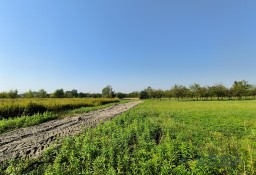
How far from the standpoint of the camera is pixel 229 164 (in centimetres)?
559

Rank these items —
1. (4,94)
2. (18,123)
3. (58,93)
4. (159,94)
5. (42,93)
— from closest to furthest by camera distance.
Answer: (18,123) < (4,94) < (42,93) < (58,93) < (159,94)

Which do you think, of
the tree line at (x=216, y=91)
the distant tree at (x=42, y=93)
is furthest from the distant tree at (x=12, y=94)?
the tree line at (x=216, y=91)

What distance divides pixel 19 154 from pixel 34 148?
830 millimetres

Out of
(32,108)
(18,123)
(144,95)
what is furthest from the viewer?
(144,95)

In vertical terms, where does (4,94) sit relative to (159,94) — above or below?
below

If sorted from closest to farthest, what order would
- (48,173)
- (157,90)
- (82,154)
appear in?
(48,173) < (82,154) < (157,90)

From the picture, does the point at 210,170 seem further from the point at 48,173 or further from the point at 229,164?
the point at 48,173

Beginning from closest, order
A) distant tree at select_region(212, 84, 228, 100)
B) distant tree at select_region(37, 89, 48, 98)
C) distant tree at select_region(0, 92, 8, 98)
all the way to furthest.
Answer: distant tree at select_region(0, 92, 8, 98)
distant tree at select_region(37, 89, 48, 98)
distant tree at select_region(212, 84, 228, 100)

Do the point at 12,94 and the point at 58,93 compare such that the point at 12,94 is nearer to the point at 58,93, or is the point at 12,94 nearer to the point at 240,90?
the point at 58,93

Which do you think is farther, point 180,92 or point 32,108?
point 180,92

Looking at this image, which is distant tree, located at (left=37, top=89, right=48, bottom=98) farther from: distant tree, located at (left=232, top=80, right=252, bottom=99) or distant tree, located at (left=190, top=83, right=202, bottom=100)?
distant tree, located at (left=232, top=80, right=252, bottom=99)

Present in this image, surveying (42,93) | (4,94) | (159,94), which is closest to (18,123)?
(4,94)

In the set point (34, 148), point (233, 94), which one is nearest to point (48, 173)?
point (34, 148)

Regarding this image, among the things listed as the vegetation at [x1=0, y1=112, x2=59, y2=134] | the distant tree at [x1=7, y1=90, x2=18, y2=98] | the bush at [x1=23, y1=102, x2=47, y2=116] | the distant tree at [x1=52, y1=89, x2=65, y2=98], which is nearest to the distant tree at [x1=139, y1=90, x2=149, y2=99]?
the distant tree at [x1=52, y1=89, x2=65, y2=98]
